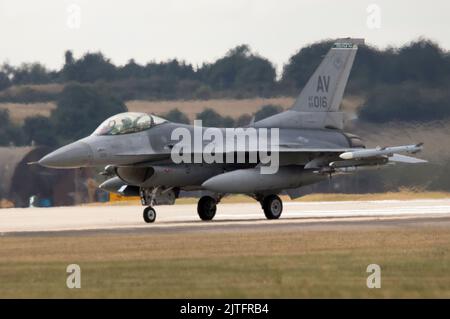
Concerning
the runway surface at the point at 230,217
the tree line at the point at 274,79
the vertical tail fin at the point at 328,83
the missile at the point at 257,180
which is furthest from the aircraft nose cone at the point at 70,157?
the tree line at the point at 274,79

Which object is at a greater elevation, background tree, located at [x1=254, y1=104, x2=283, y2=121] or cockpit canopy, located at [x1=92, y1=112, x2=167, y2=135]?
background tree, located at [x1=254, y1=104, x2=283, y2=121]

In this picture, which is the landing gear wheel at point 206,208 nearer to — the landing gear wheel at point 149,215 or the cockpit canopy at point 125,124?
the landing gear wheel at point 149,215

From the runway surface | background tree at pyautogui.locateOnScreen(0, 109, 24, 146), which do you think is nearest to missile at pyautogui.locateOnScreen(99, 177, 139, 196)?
the runway surface

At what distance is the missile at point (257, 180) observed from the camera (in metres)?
27.9

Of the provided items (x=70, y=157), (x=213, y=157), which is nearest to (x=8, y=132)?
(x=213, y=157)

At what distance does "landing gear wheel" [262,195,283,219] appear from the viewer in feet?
97.6

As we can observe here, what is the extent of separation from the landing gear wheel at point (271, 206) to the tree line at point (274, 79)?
266 inches

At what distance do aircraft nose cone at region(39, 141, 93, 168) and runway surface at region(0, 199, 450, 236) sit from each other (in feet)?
4.94

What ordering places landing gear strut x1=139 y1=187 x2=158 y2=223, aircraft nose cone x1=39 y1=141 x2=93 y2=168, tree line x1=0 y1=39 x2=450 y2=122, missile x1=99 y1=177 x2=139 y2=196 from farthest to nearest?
tree line x1=0 y1=39 x2=450 y2=122 → missile x1=99 y1=177 x2=139 y2=196 → landing gear strut x1=139 y1=187 x2=158 y2=223 → aircraft nose cone x1=39 y1=141 x2=93 y2=168

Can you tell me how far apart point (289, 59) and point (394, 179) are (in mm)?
6353

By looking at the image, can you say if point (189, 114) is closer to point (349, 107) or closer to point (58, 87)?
point (349, 107)

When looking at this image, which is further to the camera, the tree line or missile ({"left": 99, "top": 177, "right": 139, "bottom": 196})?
the tree line

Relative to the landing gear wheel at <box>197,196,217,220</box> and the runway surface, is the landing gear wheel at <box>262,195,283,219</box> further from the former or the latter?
the landing gear wheel at <box>197,196,217,220</box>
